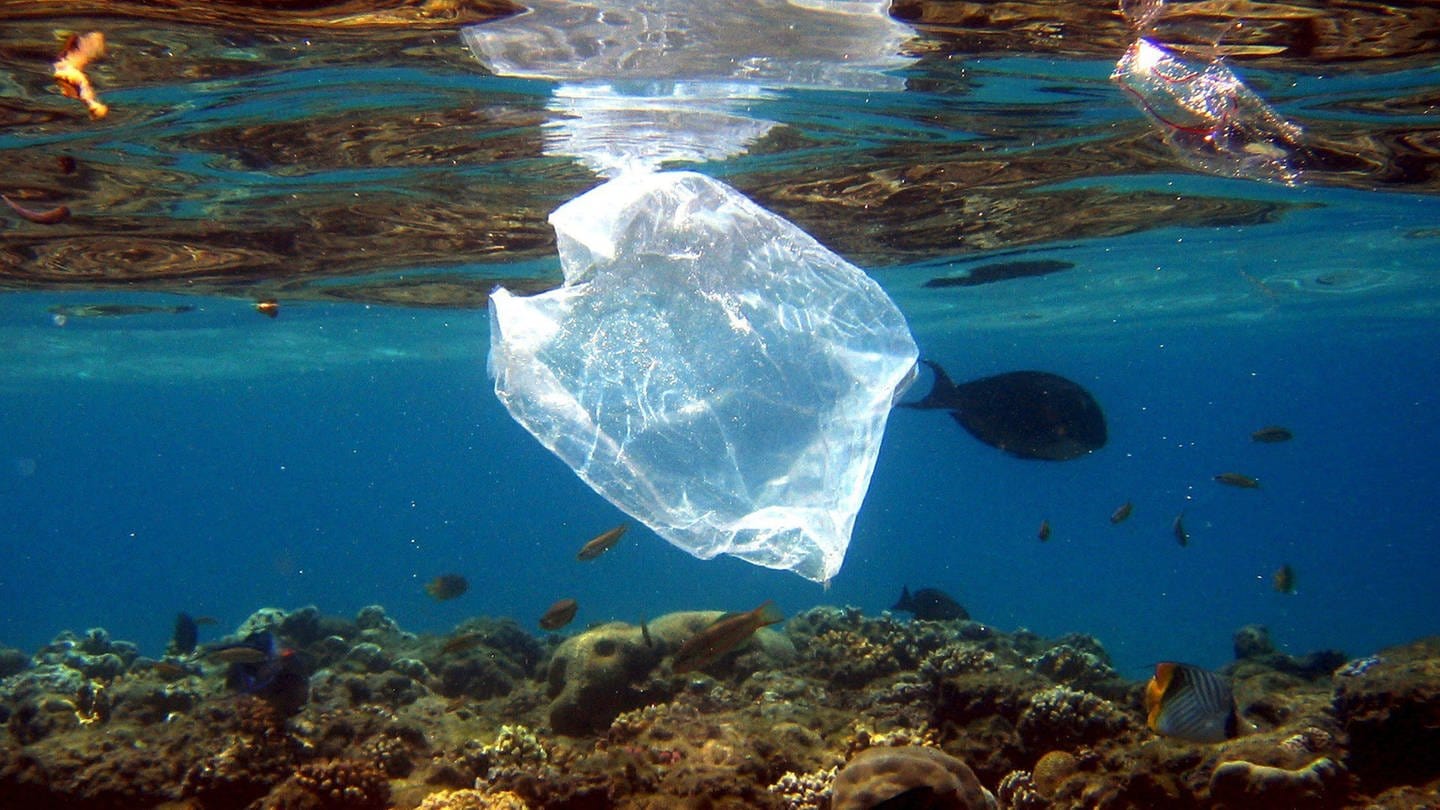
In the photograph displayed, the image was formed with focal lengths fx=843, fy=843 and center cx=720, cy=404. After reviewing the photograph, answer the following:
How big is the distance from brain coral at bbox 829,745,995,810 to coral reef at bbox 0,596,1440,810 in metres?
0.01

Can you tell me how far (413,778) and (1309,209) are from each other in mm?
17555

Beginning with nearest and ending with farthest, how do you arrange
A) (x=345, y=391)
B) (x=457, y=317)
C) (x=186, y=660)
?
(x=186, y=660) → (x=457, y=317) → (x=345, y=391)

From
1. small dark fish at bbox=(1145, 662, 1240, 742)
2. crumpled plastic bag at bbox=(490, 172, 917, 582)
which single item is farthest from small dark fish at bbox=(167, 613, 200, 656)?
small dark fish at bbox=(1145, 662, 1240, 742)

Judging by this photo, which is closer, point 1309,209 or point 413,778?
point 413,778

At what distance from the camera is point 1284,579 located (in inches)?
504

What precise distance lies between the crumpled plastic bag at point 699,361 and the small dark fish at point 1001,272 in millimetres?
14570

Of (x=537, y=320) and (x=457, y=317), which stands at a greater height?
(x=537, y=320)

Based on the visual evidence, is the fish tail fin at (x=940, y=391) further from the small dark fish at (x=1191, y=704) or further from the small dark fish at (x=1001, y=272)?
the small dark fish at (x=1001, y=272)

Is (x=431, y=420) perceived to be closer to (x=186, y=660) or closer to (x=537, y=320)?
(x=186, y=660)

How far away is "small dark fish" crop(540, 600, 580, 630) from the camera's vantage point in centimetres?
988

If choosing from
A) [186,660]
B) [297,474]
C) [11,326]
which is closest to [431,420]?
[11,326]

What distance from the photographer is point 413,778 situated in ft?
24.6

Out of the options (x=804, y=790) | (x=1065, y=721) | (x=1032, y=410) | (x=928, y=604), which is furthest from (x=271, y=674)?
(x=1032, y=410)

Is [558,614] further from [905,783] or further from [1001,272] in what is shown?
[1001,272]
